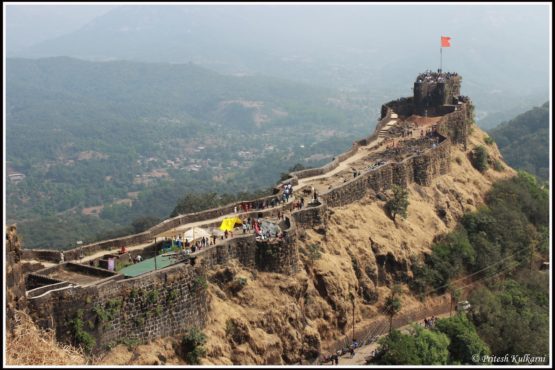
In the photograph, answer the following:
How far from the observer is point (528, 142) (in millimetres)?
104562

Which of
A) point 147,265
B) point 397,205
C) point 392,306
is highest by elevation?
point 397,205

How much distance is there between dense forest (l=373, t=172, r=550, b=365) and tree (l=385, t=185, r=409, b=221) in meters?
2.44

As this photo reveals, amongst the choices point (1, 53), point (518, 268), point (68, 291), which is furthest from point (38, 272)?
point (518, 268)

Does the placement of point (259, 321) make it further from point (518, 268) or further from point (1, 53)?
point (518, 268)

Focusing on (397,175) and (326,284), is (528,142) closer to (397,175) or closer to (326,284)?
(397,175)

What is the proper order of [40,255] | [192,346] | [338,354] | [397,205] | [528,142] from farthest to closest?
[528,142]
[397,205]
[338,354]
[40,255]
[192,346]

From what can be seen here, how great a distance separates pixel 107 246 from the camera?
1206 inches

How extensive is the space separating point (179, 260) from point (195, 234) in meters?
3.25

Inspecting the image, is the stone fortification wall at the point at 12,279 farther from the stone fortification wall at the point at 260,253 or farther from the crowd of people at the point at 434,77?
the crowd of people at the point at 434,77

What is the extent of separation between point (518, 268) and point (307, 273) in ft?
55.5

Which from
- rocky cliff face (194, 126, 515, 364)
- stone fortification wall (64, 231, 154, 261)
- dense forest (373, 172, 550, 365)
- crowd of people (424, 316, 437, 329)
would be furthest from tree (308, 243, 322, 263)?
stone fortification wall (64, 231, 154, 261)

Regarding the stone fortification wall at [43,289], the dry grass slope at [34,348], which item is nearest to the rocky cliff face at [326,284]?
the dry grass slope at [34,348]

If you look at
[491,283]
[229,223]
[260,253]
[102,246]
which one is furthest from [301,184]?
[102,246]

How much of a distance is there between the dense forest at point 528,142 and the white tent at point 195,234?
219ft
